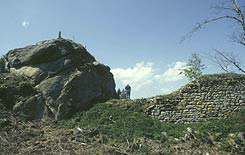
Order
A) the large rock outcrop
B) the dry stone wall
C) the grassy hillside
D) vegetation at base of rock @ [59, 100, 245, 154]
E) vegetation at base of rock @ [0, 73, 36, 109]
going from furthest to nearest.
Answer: vegetation at base of rock @ [0, 73, 36, 109] < the large rock outcrop < the dry stone wall < vegetation at base of rock @ [59, 100, 245, 154] < the grassy hillside

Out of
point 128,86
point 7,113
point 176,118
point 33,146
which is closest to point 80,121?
point 33,146

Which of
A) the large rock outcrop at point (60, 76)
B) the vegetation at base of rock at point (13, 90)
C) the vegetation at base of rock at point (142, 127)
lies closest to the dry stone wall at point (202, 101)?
the vegetation at base of rock at point (142, 127)

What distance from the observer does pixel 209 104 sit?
1077 cm

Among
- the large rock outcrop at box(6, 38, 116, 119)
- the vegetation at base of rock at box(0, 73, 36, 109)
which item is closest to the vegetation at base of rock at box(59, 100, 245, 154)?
the large rock outcrop at box(6, 38, 116, 119)

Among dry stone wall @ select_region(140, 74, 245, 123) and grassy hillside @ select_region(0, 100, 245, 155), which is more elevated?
dry stone wall @ select_region(140, 74, 245, 123)

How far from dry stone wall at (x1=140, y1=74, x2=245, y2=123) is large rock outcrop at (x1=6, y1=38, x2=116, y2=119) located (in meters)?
3.76

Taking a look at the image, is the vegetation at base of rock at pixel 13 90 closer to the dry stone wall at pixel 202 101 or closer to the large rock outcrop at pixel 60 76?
the large rock outcrop at pixel 60 76

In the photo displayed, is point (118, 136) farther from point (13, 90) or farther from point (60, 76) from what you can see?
point (13, 90)

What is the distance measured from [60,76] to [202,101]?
870 centimetres

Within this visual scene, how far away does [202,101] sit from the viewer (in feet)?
35.7

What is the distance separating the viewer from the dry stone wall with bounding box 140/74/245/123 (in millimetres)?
10594

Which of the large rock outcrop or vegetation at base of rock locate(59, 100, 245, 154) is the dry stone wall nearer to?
vegetation at base of rock locate(59, 100, 245, 154)

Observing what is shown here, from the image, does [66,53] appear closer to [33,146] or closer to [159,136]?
[33,146]

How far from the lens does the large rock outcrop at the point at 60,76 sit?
11.2 metres
